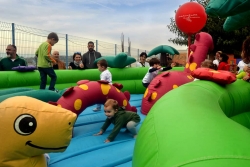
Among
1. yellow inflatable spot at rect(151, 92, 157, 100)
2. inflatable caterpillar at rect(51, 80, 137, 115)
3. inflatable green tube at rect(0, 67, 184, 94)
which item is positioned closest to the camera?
inflatable caterpillar at rect(51, 80, 137, 115)

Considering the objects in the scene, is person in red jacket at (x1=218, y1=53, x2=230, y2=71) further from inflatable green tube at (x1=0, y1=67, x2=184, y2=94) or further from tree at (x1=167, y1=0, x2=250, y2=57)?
tree at (x1=167, y1=0, x2=250, y2=57)

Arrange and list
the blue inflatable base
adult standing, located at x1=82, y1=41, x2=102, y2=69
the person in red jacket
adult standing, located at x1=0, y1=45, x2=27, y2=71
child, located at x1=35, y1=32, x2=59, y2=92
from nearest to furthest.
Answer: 1. the blue inflatable base
2. child, located at x1=35, y1=32, x2=59, y2=92
3. adult standing, located at x1=0, y1=45, x2=27, y2=71
4. the person in red jacket
5. adult standing, located at x1=82, y1=41, x2=102, y2=69

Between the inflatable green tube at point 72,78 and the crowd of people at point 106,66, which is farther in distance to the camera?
the inflatable green tube at point 72,78

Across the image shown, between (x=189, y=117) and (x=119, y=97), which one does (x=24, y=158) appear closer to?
(x=189, y=117)

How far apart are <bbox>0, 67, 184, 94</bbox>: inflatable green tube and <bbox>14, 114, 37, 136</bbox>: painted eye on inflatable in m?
3.43

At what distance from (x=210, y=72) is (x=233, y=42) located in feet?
36.3

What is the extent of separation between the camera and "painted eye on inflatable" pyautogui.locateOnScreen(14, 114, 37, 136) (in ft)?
4.23

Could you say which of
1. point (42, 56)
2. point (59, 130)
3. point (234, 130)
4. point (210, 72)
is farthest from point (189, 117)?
→ point (42, 56)

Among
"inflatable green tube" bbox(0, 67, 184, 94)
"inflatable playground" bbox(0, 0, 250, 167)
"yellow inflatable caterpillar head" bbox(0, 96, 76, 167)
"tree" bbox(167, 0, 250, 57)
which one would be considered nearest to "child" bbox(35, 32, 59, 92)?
"inflatable green tube" bbox(0, 67, 184, 94)

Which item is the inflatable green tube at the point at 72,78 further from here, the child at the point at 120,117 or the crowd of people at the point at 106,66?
the child at the point at 120,117

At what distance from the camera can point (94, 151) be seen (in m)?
2.08

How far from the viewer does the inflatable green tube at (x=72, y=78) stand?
175 inches

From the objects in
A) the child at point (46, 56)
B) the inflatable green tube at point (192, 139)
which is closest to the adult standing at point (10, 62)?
the child at point (46, 56)

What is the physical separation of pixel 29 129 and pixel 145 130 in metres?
0.59
